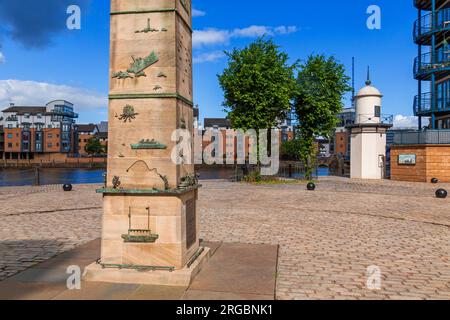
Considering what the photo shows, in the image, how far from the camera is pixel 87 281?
5590mm

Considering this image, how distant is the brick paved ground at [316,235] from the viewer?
19.1 ft

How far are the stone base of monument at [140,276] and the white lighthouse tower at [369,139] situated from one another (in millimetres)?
29677

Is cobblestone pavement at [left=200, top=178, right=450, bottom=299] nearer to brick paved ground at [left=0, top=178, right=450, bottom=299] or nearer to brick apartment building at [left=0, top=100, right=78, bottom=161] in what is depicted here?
brick paved ground at [left=0, top=178, right=450, bottom=299]

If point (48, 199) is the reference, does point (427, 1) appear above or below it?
above

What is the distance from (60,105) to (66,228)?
116 m

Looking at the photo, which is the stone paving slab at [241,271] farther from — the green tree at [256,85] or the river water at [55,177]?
the river water at [55,177]

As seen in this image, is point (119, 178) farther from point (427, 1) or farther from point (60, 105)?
point (60, 105)

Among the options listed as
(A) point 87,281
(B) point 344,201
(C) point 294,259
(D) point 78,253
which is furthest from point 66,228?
(B) point 344,201

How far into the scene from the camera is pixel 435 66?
108ft

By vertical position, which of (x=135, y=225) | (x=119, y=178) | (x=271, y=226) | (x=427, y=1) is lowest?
(x=271, y=226)

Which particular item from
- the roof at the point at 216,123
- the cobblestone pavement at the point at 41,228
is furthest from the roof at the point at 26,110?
the cobblestone pavement at the point at 41,228

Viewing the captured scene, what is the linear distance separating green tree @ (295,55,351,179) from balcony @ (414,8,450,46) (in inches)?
437
